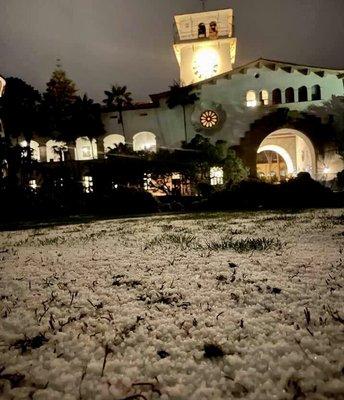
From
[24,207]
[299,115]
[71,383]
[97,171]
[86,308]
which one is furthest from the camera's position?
[299,115]

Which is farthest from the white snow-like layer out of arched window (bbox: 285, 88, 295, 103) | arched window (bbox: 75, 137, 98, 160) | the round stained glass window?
arched window (bbox: 75, 137, 98, 160)

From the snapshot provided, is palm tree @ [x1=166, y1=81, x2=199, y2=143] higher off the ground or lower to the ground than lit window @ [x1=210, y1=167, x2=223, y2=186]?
higher

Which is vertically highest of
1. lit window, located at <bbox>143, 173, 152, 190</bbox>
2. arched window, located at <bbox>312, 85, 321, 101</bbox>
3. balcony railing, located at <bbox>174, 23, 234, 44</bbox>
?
balcony railing, located at <bbox>174, 23, 234, 44</bbox>

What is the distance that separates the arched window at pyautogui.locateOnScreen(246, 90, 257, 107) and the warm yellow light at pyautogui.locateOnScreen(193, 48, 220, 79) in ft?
37.6

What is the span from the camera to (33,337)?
2.34 meters

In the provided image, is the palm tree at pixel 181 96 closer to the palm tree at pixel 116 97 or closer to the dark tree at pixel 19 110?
the palm tree at pixel 116 97

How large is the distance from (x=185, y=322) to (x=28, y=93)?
44496 millimetres

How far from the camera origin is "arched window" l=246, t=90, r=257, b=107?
36.8 meters

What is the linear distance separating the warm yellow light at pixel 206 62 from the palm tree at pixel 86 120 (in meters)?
16.9

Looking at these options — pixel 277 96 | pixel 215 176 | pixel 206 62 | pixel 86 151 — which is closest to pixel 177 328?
pixel 215 176

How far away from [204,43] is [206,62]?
8.53ft

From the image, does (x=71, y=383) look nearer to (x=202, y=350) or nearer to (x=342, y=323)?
(x=202, y=350)

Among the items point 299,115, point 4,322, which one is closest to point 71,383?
point 4,322

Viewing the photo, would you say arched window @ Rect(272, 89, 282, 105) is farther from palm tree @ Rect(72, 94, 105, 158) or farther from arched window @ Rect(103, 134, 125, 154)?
palm tree @ Rect(72, 94, 105, 158)
